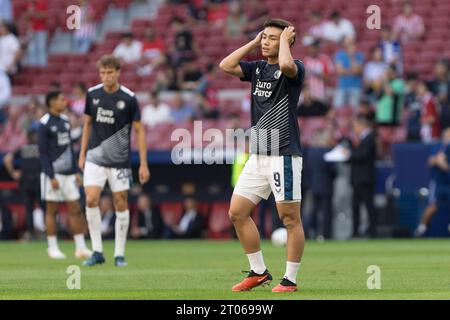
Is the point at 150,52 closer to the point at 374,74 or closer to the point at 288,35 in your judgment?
the point at 374,74

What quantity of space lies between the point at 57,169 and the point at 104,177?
319 cm

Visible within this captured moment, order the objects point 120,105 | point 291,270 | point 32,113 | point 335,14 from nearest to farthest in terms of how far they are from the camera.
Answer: point 291,270
point 120,105
point 335,14
point 32,113

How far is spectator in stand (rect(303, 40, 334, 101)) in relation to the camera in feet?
91.4

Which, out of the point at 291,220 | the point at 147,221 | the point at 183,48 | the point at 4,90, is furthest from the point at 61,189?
the point at 4,90

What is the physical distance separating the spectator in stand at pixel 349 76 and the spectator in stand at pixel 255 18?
3264 mm

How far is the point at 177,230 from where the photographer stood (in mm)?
27438

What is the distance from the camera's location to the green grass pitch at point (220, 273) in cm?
1158

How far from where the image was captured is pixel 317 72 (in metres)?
27.8

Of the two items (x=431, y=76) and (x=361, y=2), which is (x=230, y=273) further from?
(x=361, y=2)

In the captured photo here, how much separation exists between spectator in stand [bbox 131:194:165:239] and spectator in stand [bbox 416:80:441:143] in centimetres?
604

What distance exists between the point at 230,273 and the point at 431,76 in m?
14.3

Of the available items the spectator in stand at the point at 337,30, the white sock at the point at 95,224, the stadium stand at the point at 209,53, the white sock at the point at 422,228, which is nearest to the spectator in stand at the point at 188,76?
the stadium stand at the point at 209,53

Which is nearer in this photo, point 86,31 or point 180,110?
point 180,110

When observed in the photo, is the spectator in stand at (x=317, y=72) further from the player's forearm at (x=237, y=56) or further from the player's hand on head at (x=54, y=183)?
the player's forearm at (x=237, y=56)
